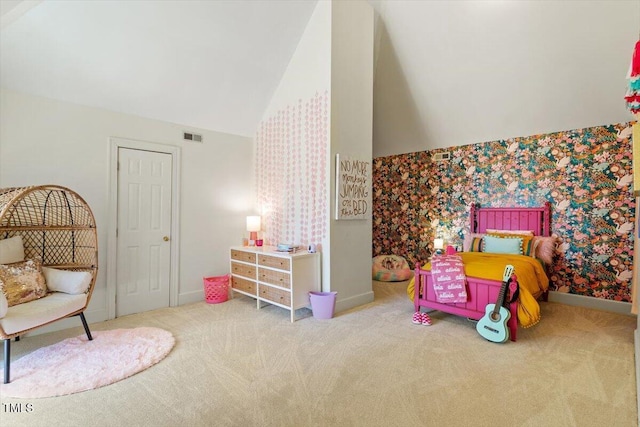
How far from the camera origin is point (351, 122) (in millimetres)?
3957

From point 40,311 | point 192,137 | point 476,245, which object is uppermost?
point 192,137

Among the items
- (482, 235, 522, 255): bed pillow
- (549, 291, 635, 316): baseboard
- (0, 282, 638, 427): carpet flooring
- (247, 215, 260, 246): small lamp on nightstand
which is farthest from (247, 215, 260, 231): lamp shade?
(549, 291, 635, 316): baseboard

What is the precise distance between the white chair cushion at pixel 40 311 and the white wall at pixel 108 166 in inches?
30.3

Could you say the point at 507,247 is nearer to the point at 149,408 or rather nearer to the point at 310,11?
the point at 310,11

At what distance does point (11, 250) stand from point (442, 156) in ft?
18.6

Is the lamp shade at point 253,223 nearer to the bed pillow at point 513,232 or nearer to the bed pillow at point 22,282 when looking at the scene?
the bed pillow at point 22,282

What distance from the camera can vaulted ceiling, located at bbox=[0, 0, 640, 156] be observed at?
2953 millimetres

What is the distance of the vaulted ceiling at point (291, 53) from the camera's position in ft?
9.69

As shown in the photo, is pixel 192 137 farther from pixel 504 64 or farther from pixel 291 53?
pixel 504 64

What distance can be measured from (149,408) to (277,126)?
11.5 ft

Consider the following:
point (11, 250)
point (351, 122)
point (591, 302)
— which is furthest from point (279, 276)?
point (591, 302)

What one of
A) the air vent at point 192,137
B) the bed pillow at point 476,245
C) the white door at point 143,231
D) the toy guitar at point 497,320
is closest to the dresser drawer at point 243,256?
the white door at point 143,231

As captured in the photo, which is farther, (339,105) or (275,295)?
(339,105)

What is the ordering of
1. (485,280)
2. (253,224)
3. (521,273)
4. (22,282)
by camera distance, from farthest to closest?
(253,224)
(521,273)
(485,280)
(22,282)
